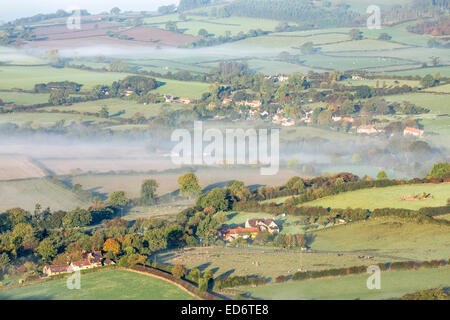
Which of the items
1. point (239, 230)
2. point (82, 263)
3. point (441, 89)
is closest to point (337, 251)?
point (239, 230)

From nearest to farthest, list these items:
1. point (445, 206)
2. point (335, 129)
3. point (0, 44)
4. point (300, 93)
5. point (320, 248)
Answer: point (320, 248) → point (445, 206) → point (335, 129) → point (300, 93) → point (0, 44)

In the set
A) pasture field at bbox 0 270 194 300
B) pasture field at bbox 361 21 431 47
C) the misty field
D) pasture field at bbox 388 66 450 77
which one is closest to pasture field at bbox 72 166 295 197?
the misty field

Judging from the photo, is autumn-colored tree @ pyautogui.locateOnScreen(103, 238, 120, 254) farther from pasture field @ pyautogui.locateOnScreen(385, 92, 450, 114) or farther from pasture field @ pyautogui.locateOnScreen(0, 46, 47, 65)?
pasture field @ pyautogui.locateOnScreen(0, 46, 47, 65)

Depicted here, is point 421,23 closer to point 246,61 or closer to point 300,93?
point 246,61

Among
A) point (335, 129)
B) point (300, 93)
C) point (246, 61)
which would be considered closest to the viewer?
point (335, 129)

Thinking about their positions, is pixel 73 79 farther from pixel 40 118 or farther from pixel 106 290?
pixel 106 290

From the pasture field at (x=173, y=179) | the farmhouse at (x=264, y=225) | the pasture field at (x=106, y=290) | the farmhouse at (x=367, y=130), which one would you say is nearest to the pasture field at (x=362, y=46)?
the farmhouse at (x=367, y=130)
